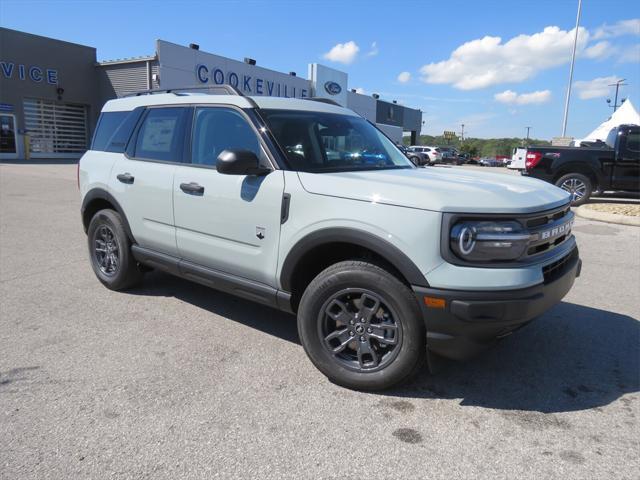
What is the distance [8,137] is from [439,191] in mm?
30342

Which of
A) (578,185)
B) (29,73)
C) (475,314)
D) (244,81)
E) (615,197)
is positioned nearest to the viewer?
(475,314)

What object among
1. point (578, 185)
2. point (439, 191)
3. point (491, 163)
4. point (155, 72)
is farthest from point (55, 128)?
point (491, 163)

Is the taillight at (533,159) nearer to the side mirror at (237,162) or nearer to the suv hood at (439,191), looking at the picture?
the suv hood at (439,191)

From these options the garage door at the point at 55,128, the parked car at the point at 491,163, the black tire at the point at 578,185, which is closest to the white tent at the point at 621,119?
the parked car at the point at 491,163

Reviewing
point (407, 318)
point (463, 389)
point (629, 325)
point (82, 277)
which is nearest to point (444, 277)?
point (407, 318)

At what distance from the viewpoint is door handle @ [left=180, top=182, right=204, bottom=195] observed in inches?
149

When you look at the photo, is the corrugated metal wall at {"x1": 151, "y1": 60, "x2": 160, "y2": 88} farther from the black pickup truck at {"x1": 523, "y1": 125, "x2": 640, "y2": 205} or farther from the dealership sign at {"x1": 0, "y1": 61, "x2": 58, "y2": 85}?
the black pickup truck at {"x1": 523, "y1": 125, "x2": 640, "y2": 205}

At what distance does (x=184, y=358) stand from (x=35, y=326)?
143 cm

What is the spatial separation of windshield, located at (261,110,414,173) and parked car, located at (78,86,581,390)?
1cm

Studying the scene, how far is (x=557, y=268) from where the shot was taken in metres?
3.08

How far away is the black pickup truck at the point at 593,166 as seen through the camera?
12.0m

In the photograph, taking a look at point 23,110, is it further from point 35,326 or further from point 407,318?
point 407,318

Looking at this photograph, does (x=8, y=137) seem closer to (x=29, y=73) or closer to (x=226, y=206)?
(x=29, y=73)

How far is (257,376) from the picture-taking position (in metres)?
3.25
